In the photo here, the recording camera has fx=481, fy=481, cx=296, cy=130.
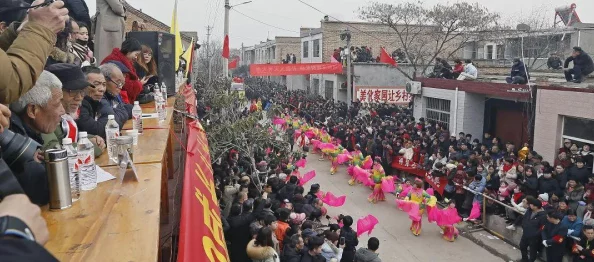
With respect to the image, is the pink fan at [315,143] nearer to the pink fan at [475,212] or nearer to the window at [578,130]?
the pink fan at [475,212]

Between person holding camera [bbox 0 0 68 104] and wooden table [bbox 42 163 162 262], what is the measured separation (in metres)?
0.51

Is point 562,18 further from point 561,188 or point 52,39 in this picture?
point 52,39

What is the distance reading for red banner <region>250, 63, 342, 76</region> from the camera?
21.6 m

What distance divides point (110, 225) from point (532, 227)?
297 inches

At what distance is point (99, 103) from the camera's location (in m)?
3.65

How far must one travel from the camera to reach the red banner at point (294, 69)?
21.6 metres

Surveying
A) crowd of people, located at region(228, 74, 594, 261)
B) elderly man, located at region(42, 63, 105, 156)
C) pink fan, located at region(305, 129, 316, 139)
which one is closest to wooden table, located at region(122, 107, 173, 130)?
elderly man, located at region(42, 63, 105, 156)

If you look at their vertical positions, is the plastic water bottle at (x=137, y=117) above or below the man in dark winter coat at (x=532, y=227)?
above

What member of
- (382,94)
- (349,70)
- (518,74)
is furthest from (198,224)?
(382,94)

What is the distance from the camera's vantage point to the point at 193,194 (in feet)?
8.28

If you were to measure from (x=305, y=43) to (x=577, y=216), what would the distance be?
90.3 feet

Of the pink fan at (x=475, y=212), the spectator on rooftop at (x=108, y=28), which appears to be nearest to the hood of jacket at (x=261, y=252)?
the spectator on rooftop at (x=108, y=28)

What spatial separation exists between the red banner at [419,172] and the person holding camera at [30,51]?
10146mm

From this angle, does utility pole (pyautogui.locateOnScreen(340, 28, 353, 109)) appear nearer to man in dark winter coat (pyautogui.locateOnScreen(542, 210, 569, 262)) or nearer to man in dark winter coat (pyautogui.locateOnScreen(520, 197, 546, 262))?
man in dark winter coat (pyautogui.locateOnScreen(520, 197, 546, 262))
